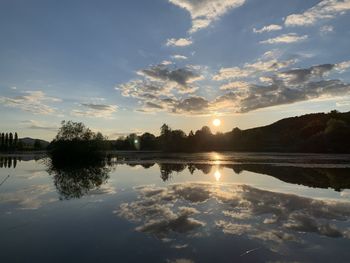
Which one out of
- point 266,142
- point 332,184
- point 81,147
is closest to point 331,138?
point 266,142

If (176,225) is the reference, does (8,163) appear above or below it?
above

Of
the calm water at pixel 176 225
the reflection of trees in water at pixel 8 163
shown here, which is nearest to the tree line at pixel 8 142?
the reflection of trees in water at pixel 8 163

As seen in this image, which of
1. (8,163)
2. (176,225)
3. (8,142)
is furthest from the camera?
(8,142)

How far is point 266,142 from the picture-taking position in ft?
562

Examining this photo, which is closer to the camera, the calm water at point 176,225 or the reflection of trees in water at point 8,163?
the calm water at point 176,225

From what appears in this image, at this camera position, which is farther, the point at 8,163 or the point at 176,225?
the point at 8,163

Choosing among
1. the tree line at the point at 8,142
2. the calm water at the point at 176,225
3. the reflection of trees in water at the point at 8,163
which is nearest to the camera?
the calm water at the point at 176,225

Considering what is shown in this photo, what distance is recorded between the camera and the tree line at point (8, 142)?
16970cm

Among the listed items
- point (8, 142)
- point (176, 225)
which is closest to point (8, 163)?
point (176, 225)

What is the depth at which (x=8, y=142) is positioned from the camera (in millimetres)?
179250

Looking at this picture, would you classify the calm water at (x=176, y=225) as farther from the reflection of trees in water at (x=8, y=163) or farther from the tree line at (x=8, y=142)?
the tree line at (x=8, y=142)

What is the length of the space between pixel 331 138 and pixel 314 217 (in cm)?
10847

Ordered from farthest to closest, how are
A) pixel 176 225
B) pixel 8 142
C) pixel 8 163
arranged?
1. pixel 8 142
2. pixel 8 163
3. pixel 176 225

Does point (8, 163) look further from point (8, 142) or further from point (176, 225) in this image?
point (8, 142)
